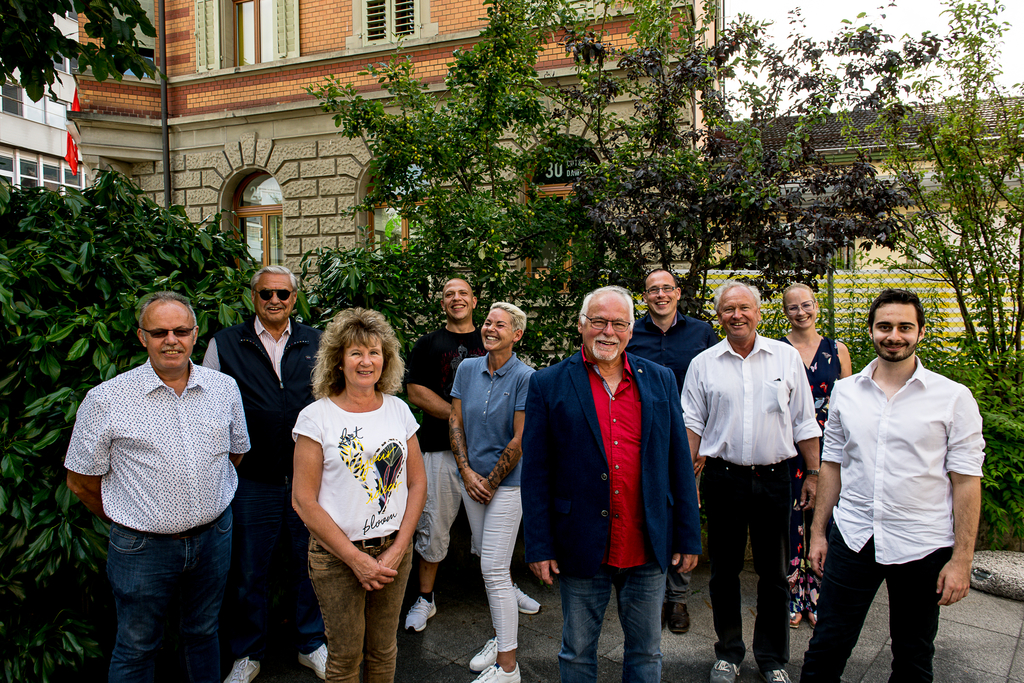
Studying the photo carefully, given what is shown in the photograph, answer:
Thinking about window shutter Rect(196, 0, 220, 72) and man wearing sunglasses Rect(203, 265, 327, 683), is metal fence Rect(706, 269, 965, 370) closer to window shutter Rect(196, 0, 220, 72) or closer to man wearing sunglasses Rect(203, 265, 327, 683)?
man wearing sunglasses Rect(203, 265, 327, 683)

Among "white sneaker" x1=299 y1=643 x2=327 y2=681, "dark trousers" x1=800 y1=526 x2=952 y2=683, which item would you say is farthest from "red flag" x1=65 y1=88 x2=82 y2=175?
"dark trousers" x1=800 y1=526 x2=952 y2=683

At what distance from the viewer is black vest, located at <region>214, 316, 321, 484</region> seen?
3.54 meters

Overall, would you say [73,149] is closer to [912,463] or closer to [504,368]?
[504,368]

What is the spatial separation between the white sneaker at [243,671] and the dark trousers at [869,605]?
288cm

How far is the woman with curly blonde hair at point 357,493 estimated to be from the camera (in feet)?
8.73

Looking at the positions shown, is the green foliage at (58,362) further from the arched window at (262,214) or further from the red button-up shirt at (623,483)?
the arched window at (262,214)

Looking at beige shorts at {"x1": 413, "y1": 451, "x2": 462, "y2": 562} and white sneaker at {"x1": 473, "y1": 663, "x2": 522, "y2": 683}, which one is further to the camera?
beige shorts at {"x1": 413, "y1": 451, "x2": 462, "y2": 562}

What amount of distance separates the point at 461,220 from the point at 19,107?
31.4 m

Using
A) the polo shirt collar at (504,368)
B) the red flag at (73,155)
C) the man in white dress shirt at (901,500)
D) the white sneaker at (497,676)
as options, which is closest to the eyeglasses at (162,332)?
the polo shirt collar at (504,368)

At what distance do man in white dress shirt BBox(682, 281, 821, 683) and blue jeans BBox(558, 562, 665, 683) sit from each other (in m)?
0.92

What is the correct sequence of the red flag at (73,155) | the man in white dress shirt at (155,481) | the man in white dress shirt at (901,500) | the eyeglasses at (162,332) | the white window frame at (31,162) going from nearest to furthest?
the man in white dress shirt at (901,500) < the man in white dress shirt at (155,481) < the eyeglasses at (162,332) < the red flag at (73,155) < the white window frame at (31,162)

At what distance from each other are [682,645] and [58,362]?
156 inches

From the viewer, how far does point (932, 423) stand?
264 cm

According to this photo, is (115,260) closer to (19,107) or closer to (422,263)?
(422,263)
